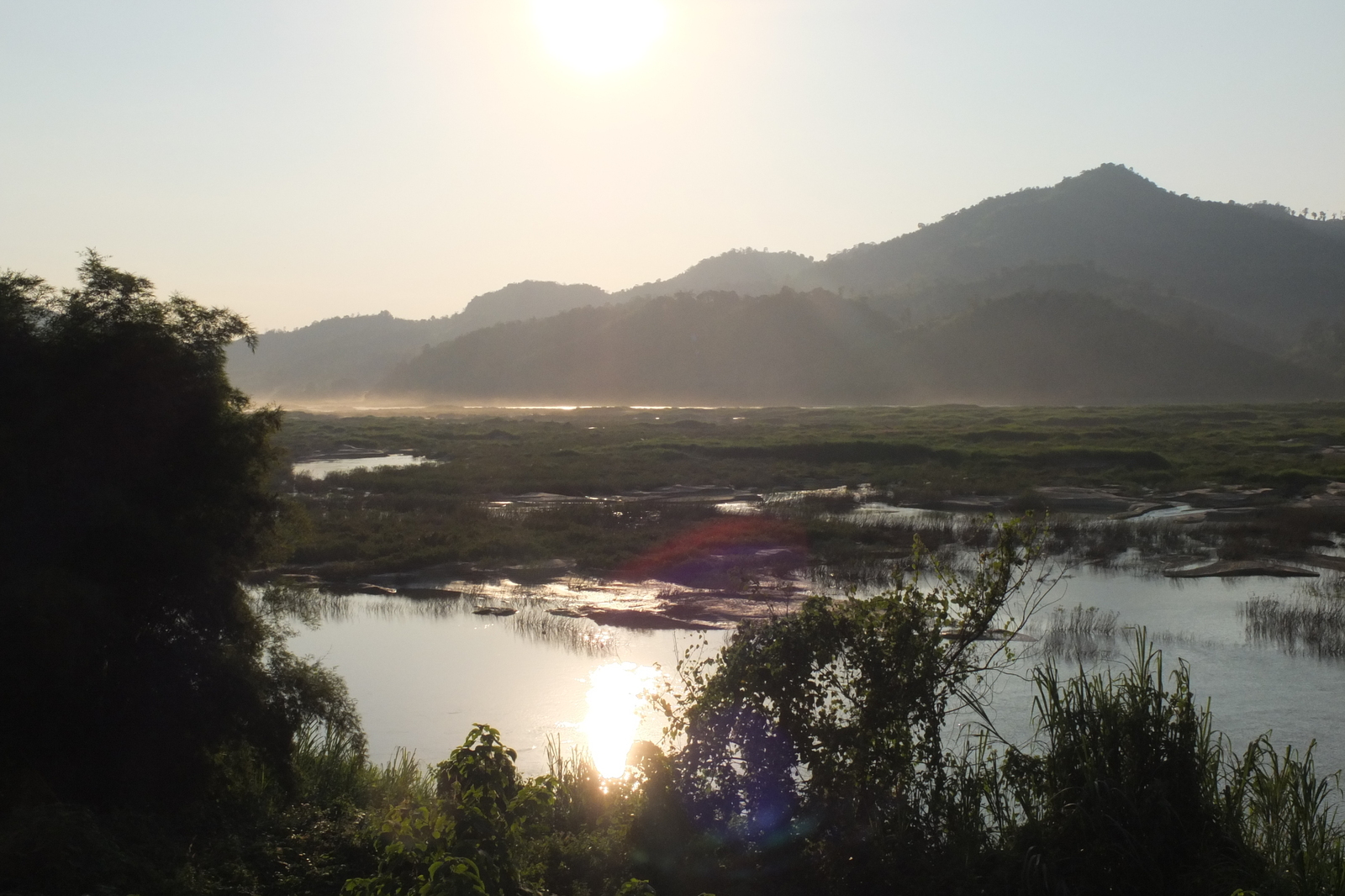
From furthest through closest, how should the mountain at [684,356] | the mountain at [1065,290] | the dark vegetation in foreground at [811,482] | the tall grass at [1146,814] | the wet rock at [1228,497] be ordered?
1. the mountain at [1065,290]
2. the mountain at [684,356]
3. the wet rock at [1228,497]
4. the dark vegetation in foreground at [811,482]
5. the tall grass at [1146,814]

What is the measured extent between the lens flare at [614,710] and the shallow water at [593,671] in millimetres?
26

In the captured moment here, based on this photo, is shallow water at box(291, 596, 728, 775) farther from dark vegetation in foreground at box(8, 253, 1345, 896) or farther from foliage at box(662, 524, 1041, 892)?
foliage at box(662, 524, 1041, 892)

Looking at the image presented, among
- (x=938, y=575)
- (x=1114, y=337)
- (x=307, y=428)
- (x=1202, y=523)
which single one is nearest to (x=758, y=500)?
(x=1202, y=523)

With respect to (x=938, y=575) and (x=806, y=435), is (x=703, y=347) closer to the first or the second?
(x=806, y=435)

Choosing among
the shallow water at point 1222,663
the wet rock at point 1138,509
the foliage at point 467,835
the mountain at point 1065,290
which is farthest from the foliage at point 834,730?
the mountain at point 1065,290

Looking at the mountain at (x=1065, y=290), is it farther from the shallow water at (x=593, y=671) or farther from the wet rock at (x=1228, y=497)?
the shallow water at (x=593, y=671)

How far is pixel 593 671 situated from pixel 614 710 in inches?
81.8

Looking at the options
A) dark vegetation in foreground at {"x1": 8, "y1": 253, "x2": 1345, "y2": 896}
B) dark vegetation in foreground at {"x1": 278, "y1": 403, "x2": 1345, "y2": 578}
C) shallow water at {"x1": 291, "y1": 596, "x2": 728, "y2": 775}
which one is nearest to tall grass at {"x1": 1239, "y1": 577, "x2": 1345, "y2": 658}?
dark vegetation in foreground at {"x1": 278, "y1": 403, "x2": 1345, "y2": 578}

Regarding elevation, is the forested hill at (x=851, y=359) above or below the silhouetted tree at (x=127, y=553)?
above

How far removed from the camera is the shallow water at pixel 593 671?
1211 cm

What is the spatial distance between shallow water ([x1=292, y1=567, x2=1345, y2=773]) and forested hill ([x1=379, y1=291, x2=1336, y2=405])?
117 meters

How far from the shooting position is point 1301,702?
12.7 m

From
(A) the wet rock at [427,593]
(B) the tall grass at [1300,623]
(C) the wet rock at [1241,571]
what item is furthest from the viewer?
(C) the wet rock at [1241,571]

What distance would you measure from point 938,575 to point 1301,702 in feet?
22.9
